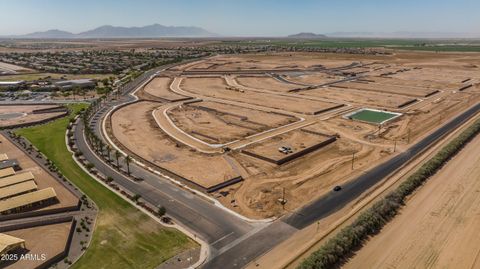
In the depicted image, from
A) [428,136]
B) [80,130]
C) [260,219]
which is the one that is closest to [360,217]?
[260,219]

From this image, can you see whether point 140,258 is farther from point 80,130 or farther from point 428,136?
point 428,136

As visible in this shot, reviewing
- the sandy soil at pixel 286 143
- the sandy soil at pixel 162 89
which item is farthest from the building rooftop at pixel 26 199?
the sandy soil at pixel 162 89

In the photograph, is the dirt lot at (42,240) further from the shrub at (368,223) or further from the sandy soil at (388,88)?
the sandy soil at (388,88)

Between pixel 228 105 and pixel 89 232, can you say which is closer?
pixel 89 232

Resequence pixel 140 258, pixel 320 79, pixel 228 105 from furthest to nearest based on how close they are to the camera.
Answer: pixel 320 79, pixel 228 105, pixel 140 258

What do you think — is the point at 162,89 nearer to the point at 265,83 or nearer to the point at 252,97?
the point at 252,97

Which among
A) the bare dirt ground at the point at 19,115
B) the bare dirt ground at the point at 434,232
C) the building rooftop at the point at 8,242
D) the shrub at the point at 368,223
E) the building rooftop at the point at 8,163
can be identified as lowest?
the bare dirt ground at the point at 434,232
